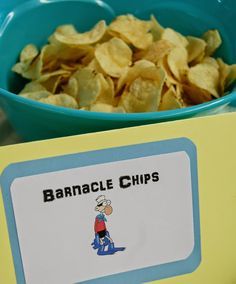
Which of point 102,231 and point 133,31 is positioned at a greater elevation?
point 133,31

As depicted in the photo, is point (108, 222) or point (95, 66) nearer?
Answer: point (108, 222)

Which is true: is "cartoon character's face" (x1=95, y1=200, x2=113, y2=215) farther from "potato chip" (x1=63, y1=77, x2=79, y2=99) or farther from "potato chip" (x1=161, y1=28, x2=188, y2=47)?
"potato chip" (x1=161, y1=28, x2=188, y2=47)

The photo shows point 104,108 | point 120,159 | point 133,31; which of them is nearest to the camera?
point 120,159

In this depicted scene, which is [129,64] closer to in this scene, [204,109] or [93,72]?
[93,72]

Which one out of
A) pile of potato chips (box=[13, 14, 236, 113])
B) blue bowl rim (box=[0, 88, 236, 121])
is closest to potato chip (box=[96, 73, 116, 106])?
pile of potato chips (box=[13, 14, 236, 113])

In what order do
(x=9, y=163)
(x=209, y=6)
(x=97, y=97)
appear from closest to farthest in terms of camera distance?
(x=9, y=163), (x=97, y=97), (x=209, y=6)

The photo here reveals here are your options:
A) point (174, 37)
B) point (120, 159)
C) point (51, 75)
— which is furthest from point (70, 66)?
point (120, 159)

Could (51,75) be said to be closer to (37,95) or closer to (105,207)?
(37,95)

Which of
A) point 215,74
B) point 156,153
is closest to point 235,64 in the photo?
point 215,74
